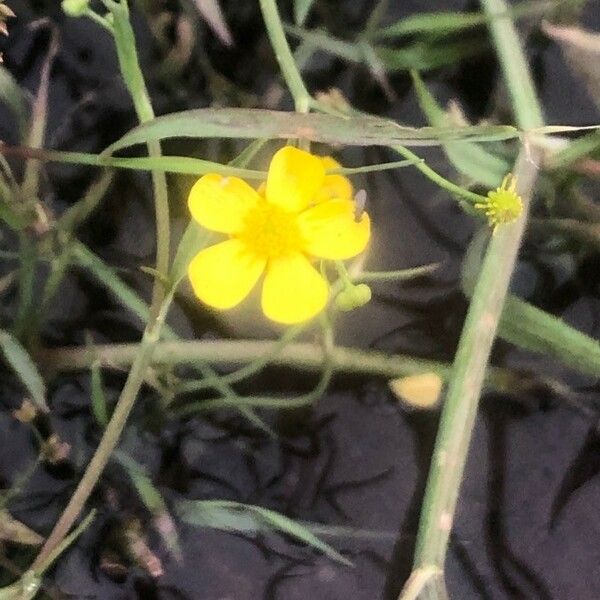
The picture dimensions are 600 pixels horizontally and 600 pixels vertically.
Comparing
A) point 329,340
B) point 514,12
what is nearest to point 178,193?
point 329,340

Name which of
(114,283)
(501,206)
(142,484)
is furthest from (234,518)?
(501,206)

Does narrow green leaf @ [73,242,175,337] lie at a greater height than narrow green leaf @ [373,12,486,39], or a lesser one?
lesser

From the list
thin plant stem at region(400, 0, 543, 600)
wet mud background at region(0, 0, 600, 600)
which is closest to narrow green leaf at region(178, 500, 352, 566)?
wet mud background at region(0, 0, 600, 600)

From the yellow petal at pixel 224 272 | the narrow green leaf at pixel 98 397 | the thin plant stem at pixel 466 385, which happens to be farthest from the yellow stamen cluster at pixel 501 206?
the narrow green leaf at pixel 98 397

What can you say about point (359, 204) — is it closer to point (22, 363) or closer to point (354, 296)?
point (354, 296)

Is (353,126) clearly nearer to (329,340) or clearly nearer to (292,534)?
(329,340)

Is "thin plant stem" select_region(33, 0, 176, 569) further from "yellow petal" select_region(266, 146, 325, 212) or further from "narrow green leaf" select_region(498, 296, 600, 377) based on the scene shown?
"narrow green leaf" select_region(498, 296, 600, 377)

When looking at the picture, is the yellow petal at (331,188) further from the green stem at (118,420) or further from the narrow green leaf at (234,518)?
the narrow green leaf at (234,518)
